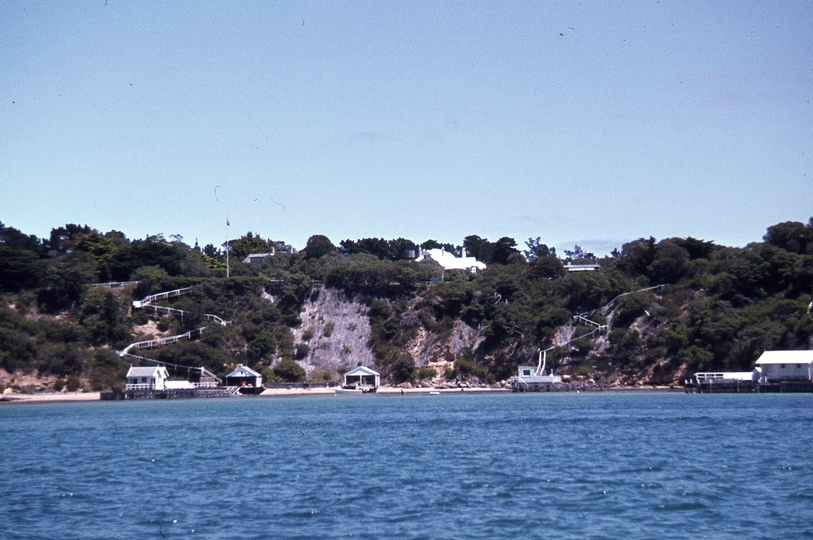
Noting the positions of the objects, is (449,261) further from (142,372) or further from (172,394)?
(142,372)

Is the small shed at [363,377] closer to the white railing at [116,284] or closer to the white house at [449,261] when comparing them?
the white railing at [116,284]

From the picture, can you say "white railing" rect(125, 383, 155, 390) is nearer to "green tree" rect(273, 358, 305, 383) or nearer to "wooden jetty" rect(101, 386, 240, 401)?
"wooden jetty" rect(101, 386, 240, 401)

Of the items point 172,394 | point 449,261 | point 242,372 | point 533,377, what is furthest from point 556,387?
point 449,261

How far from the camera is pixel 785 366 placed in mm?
76062

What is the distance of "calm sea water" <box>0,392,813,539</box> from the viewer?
64.2 ft

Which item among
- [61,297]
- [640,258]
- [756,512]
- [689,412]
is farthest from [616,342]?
[756,512]

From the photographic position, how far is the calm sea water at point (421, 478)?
19.6 metres

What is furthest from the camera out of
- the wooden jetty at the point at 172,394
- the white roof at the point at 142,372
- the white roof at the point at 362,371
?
Answer: the white roof at the point at 362,371

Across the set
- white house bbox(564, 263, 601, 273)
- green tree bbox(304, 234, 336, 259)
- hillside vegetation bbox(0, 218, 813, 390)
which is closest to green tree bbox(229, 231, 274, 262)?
green tree bbox(304, 234, 336, 259)

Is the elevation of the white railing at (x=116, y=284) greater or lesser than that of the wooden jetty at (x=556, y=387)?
greater

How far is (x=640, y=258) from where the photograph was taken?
102m

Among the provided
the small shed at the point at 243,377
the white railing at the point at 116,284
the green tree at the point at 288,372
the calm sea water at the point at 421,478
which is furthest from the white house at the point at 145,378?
the calm sea water at the point at 421,478

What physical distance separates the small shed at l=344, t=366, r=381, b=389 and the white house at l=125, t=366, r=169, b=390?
62.0 ft

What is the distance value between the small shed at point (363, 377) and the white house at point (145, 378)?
18.9 m
